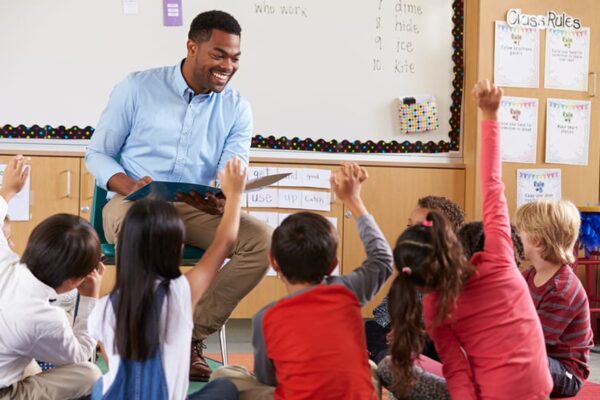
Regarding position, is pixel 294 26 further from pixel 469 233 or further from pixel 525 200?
pixel 469 233

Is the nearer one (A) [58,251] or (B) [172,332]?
(B) [172,332]

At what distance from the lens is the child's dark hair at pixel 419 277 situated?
174 centimetres

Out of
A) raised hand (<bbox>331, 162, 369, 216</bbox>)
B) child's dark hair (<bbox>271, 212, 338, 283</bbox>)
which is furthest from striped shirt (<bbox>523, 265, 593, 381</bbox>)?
child's dark hair (<bbox>271, 212, 338, 283</bbox>)

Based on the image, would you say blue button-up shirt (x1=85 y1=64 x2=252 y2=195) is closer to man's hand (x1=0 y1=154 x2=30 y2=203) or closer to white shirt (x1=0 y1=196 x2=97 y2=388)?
man's hand (x1=0 y1=154 x2=30 y2=203)

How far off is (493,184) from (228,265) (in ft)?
3.44

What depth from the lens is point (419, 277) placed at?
1750mm

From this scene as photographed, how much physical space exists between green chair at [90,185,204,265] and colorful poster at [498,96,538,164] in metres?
2.17

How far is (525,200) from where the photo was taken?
421 cm

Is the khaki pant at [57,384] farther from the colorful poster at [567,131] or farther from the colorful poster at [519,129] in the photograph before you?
the colorful poster at [567,131]

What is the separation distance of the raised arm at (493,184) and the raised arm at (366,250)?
0.24 metres

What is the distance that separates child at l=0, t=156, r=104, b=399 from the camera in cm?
183

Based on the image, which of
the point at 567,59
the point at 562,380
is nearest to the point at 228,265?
the point at 562,380

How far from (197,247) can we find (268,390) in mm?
776

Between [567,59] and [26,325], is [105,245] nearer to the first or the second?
[26,325]
